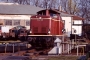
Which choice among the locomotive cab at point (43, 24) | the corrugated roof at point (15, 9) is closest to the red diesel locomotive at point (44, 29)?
the locomotive cab at point (43, 24)

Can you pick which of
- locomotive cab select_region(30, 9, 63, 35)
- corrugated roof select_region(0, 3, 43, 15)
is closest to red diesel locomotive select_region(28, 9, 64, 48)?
locomotive cab select_region(30, 9, 63, 35)

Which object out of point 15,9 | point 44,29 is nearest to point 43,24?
point 44,29

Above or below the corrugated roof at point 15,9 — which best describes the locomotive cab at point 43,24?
below

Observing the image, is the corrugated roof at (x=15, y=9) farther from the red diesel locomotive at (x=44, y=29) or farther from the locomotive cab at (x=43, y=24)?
the locomotive cab at (x=43, y=24)

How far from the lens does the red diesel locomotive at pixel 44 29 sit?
919 inches

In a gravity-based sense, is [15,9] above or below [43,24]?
above

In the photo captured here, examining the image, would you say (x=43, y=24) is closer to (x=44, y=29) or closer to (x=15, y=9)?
(x=44, y=29)

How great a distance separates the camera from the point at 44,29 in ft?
79.5

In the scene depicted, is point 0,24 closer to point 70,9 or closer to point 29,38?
point 29,38

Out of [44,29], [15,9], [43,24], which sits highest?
[15,9]

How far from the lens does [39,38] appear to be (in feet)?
77.0

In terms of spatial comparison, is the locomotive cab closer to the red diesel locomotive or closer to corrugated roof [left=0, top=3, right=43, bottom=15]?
the red diesel locomotive

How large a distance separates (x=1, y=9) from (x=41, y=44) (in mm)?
34889

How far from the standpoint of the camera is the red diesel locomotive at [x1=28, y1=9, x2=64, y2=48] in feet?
76.6
